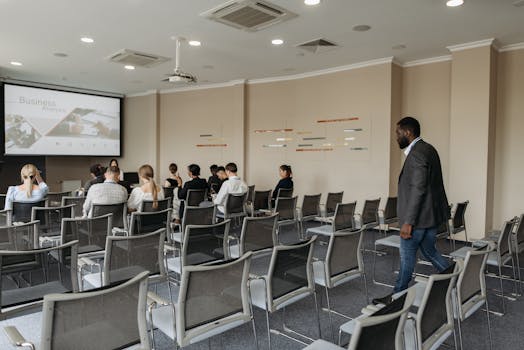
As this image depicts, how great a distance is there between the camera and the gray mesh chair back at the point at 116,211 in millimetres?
4426

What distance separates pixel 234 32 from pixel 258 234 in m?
3.63

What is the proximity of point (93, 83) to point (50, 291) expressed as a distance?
885cm

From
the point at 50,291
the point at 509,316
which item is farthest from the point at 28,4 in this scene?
the point at 509,316

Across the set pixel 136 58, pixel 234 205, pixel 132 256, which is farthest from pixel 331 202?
pixel 136 58

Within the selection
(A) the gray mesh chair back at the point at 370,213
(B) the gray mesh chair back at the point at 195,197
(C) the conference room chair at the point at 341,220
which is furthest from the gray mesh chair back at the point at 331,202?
(B) the gray mesh chair back at the point at 195,197

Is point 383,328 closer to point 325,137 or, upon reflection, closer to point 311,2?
point 311,2

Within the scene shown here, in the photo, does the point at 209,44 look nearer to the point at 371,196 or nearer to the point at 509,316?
the point at 371,196

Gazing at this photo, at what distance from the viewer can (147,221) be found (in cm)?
417

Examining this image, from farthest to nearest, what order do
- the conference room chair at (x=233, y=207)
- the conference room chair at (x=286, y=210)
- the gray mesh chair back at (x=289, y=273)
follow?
1. the conference room chair at (x=233, y=207)
2. the conference room chair at (x=286, y=210)
3. the gray mesh chair back at (x=289, y=273)

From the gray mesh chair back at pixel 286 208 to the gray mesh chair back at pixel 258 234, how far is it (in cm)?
157

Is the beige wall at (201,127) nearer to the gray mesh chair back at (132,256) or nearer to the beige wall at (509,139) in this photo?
the beige wall at (509,139)

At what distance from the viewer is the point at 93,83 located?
10227mm

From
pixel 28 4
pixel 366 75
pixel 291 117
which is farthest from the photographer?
pixel 291 117

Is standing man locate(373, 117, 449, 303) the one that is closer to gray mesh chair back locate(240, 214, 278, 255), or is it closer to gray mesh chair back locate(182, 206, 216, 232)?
gray mesh chair back locate(240, 214, 278, 255)
